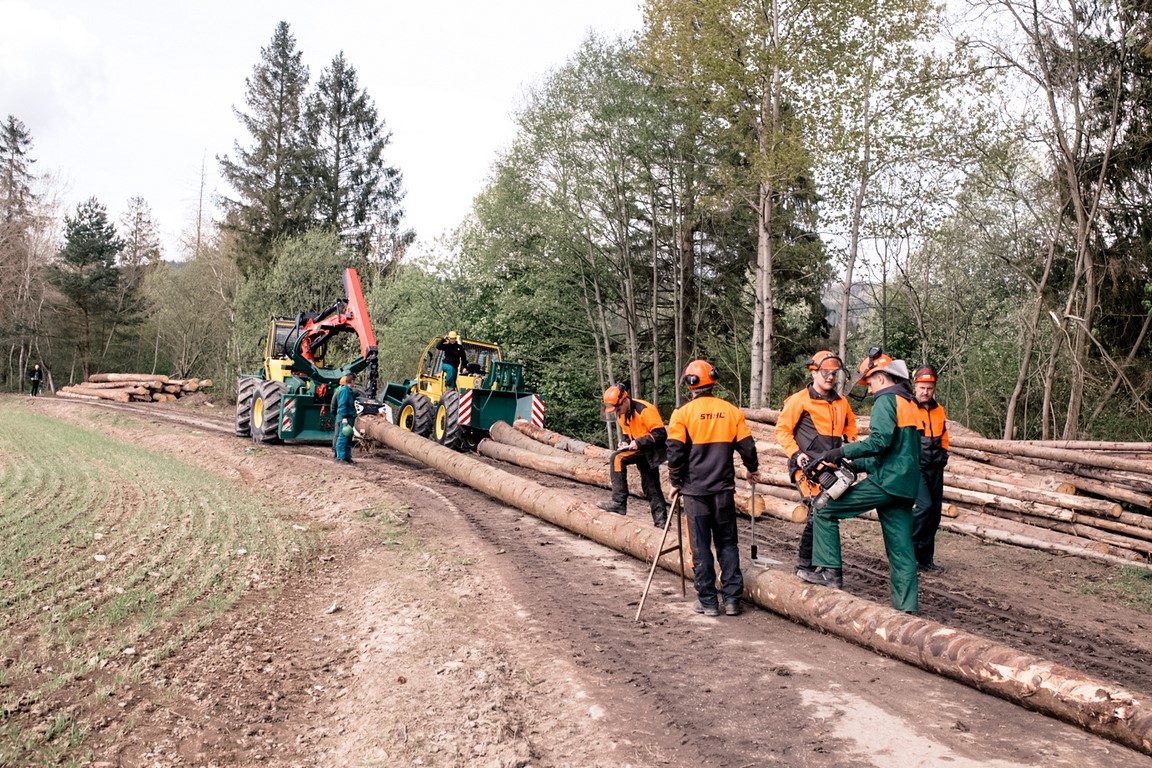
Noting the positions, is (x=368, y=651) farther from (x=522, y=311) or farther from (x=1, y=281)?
(x=1, y=281)

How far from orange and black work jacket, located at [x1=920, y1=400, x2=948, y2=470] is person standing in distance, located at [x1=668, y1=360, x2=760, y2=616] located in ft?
8.96

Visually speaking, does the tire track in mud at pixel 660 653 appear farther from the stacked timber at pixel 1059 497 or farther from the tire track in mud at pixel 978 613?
the stacked timber at pixel 1059 497

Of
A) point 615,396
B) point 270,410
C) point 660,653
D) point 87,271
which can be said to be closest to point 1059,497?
point 615,396

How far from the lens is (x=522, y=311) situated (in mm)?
29812

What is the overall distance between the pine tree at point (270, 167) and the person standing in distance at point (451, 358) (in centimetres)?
2107

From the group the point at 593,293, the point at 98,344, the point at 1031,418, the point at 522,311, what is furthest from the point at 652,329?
the point at 98,344

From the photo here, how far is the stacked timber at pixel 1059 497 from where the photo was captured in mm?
9938

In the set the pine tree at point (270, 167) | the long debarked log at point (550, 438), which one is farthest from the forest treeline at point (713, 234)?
the long debarked log at point (550, 438)

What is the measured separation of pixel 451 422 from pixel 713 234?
1412 cm

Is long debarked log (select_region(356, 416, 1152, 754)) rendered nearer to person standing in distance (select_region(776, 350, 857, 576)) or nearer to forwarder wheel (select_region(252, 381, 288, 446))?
person standing in distance (select_region(776, 350, 857, 576))

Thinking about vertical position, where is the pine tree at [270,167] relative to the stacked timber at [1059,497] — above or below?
above

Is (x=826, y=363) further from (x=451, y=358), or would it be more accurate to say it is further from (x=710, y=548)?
(x=451, y=358)

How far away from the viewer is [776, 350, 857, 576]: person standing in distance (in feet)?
Answer: 23.1

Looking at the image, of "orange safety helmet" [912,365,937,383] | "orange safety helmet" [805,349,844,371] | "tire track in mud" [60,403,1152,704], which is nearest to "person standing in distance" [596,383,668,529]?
A: "tire track in mud" [60,403,1152,704]
